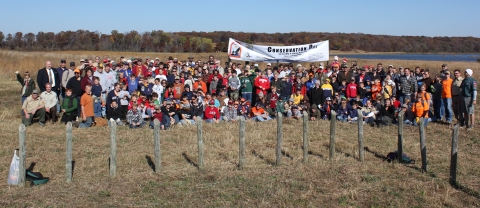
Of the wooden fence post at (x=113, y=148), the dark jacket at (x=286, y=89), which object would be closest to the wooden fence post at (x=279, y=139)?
the wooden fence post at (x=113, y=148)

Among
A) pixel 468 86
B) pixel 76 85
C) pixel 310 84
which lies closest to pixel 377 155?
pixel 468 86

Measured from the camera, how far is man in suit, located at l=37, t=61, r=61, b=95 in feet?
52.6

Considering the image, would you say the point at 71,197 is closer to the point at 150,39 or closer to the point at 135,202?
the point at 135,202

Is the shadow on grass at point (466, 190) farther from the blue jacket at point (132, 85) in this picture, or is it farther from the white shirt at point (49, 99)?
the white shirt at point (49, 99)

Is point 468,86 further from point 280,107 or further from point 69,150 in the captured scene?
point 69,150

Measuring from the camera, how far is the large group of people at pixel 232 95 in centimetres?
1484

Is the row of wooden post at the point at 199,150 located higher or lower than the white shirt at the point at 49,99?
lower

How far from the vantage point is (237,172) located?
9672 mm

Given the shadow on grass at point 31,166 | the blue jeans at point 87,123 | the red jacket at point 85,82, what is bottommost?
the shadow on grass at point 31,166

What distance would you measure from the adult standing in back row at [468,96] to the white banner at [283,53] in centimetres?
808

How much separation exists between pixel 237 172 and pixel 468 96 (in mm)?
8422

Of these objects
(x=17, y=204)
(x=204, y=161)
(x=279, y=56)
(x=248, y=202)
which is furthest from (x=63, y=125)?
(x=279, y=56)

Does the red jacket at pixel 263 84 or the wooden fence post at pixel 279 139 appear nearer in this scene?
the wooden fence post at pixel 279 139

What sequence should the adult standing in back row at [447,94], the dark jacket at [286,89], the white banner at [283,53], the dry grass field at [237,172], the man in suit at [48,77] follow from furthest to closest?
the white banner at [283,53]
the dark jacket at [286,89]
the man in suit at [48,77]
the adult standing in back row at [447,94]
the dry grass field at [237,172]
